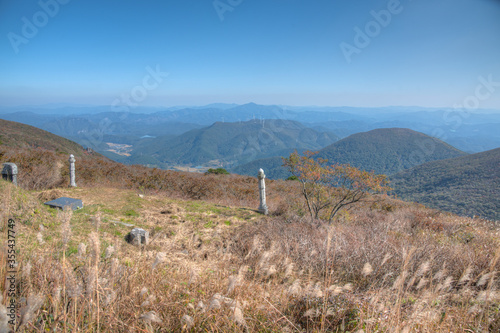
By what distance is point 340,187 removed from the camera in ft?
30.9

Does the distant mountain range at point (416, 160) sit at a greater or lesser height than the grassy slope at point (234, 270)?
lesser

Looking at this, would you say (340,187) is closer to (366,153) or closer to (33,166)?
(33,166)

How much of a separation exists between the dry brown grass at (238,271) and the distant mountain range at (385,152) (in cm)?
10758

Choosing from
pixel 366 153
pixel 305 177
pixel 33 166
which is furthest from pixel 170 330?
pixel 366 153

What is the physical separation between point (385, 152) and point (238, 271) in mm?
154892

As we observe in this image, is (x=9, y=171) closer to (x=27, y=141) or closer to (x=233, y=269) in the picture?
(x=233, y=269)

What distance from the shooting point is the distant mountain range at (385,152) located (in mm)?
123938

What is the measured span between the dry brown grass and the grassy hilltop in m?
0.02

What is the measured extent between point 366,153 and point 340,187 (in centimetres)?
14508

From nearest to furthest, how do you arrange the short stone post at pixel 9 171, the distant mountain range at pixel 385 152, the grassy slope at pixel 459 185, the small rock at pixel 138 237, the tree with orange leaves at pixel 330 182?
the small rock at pixel 138 237, the short stone post at pixel 9 171, the tree with orange leaves at pixel 330 182, the grassy slope at pixel 459 185, the distant mountain range at pixel 385 152

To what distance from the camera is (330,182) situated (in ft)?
29.7

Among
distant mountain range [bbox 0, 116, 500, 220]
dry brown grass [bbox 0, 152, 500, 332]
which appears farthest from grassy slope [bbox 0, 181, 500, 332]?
distant mountain range [bbox 0, 116, 500, 220]

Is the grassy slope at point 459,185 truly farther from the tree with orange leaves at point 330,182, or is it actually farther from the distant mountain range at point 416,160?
the tree with orange leaves at point 330,182

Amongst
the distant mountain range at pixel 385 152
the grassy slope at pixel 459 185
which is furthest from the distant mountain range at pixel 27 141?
the distant mountain range at pixel 385 152
